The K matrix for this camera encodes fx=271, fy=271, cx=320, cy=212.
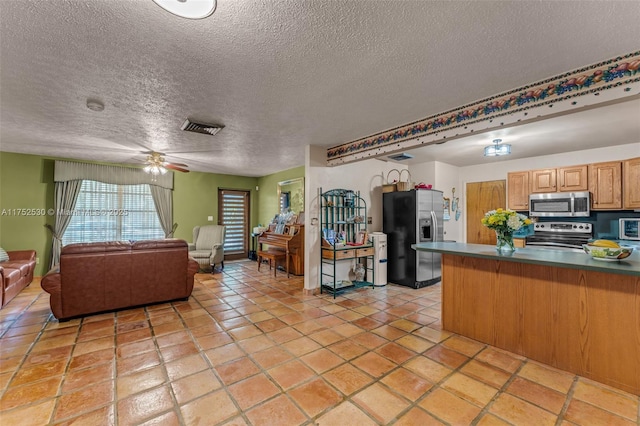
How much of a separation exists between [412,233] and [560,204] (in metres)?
2.54

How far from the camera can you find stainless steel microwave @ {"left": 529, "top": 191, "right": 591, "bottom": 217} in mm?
4371

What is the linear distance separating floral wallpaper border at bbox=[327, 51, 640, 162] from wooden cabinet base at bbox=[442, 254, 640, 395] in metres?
1.42

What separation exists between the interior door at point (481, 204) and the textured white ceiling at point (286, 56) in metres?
2.43

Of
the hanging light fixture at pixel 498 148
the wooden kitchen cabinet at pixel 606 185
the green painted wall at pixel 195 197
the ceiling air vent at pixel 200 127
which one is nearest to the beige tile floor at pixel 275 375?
the ceiling air vent at pixel 200 127

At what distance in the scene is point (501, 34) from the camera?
173cm

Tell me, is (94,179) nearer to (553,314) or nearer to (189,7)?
(189,7)

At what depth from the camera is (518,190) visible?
5.16m

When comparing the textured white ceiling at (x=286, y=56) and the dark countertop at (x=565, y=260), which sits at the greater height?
the textured white ceiling at (x=286, y=56)

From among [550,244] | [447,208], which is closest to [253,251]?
[447,208]

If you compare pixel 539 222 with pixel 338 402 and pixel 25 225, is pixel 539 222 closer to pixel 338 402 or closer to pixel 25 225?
pixel 338 402

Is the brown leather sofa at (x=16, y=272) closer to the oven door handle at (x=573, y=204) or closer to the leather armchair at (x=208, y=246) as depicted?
the leather armchair at (x=208, y=246)

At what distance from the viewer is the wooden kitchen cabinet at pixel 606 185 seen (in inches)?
163

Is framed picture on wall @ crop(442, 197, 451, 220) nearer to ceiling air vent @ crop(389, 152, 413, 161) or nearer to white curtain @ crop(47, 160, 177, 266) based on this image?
ceiling air vent @ crop(389, 152, 413, 161)

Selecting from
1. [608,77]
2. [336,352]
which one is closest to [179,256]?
[336,352]
